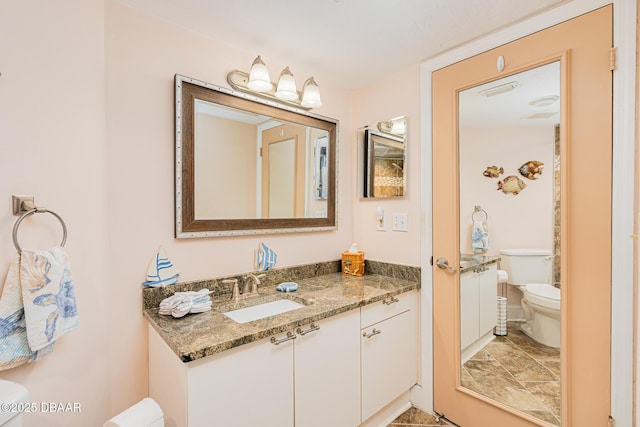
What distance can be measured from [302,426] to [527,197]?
157 cm

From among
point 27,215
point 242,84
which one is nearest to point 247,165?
point 242,84

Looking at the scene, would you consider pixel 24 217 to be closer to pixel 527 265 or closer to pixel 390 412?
pixel 390 412

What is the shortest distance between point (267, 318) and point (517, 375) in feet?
4.47

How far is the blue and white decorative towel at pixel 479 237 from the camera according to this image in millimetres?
1702

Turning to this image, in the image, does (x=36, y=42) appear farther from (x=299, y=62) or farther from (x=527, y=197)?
(x=527, y=197)

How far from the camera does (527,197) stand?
152cm

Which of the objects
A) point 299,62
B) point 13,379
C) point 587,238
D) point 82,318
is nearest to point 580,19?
point 587,238

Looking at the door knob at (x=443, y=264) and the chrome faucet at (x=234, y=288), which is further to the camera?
the door knob at (x=443, y=264)

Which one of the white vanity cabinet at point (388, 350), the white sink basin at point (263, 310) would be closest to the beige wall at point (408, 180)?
the white vanity cabinet at point (388, 350)

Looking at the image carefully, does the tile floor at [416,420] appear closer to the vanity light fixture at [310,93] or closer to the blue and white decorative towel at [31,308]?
the blue and white decorative towel at [31,308]

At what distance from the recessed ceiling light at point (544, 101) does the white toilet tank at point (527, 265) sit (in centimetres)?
72

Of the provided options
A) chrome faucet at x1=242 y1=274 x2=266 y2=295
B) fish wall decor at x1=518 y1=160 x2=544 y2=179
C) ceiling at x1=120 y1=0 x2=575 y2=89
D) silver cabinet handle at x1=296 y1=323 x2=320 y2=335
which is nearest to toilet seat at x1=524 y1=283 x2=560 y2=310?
fish wall decor at x1=518 y1=160 x2=544 y2=179

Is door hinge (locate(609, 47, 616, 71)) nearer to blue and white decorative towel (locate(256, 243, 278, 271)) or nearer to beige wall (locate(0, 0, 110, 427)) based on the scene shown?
blue and white decorative towel (locate(256, 243, 278, 271))

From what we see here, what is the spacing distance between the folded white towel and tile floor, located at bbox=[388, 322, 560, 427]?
1384mm
